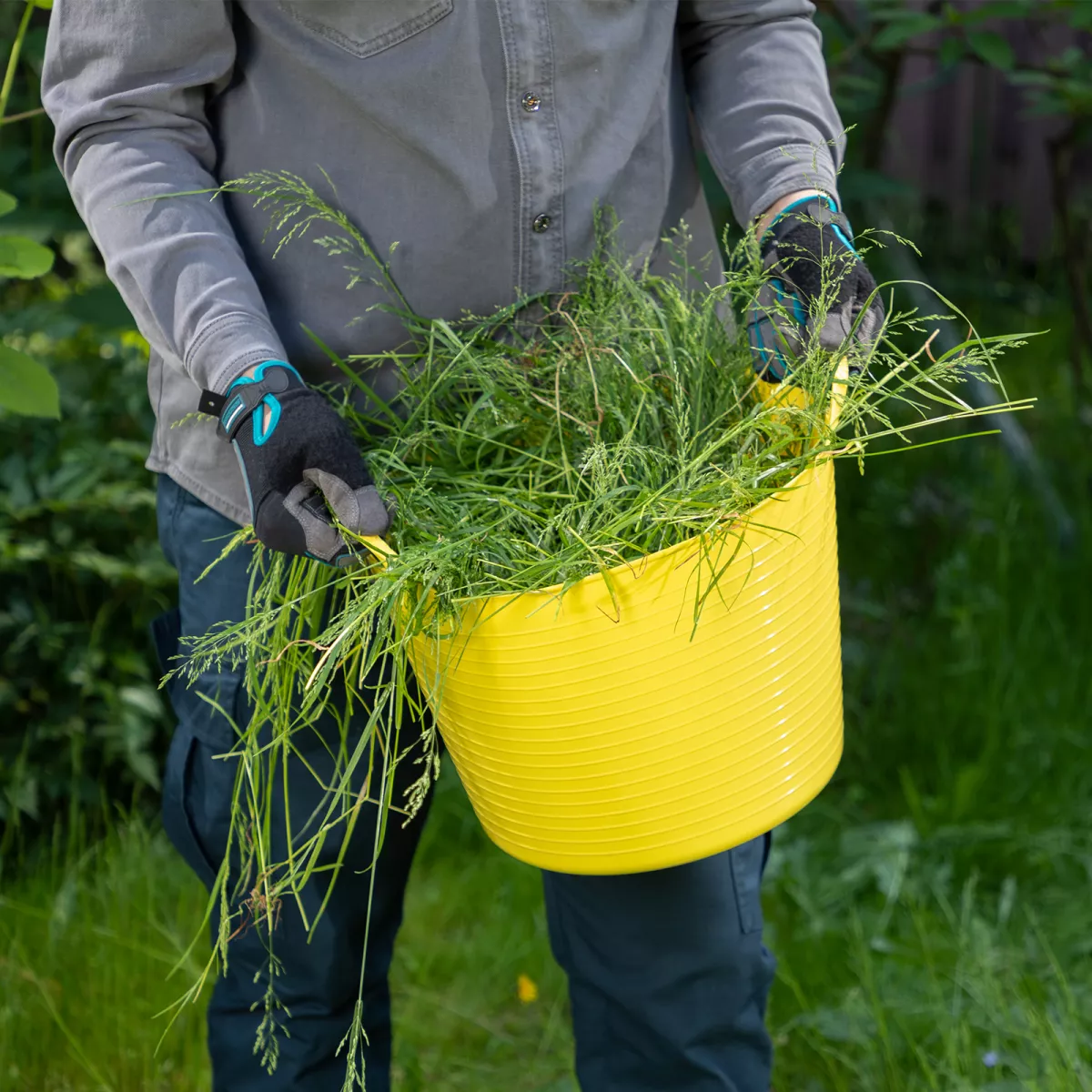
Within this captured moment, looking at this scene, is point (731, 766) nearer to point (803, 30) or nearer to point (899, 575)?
point (803, 30)

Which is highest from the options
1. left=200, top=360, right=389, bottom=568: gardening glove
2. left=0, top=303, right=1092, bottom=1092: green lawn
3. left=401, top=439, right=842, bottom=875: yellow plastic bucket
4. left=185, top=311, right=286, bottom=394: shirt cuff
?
left=185, top=311, right=286, bottom=394: shirt cuff

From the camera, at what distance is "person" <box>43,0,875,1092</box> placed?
1121mm

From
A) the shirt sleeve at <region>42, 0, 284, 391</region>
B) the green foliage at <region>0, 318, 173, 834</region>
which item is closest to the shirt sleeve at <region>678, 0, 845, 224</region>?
the shirt sleeve at <region>42, 0, 284, 391</region>

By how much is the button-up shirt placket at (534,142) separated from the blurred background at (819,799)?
580mm

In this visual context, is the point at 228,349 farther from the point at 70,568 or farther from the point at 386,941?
the point at 70,568

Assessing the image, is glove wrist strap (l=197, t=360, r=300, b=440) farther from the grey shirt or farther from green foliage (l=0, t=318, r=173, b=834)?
green foliage (l=0, t=318, r=173, b=834)

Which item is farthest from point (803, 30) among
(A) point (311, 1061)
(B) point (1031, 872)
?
(B) point (1031, 872)

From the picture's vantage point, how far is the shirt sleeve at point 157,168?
1.11 metres

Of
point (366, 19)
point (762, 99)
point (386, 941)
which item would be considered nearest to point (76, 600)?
point (386, 941)

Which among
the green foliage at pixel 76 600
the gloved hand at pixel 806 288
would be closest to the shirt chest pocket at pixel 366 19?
the gloved hand at pixel 806 288

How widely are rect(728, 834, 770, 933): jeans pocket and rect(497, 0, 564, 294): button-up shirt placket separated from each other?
2.18 ft

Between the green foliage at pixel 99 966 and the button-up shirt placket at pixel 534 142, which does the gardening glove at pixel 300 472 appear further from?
the green foliage at pixel 99 966

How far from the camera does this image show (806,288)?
1168mm

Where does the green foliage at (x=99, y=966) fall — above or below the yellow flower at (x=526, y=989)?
above
